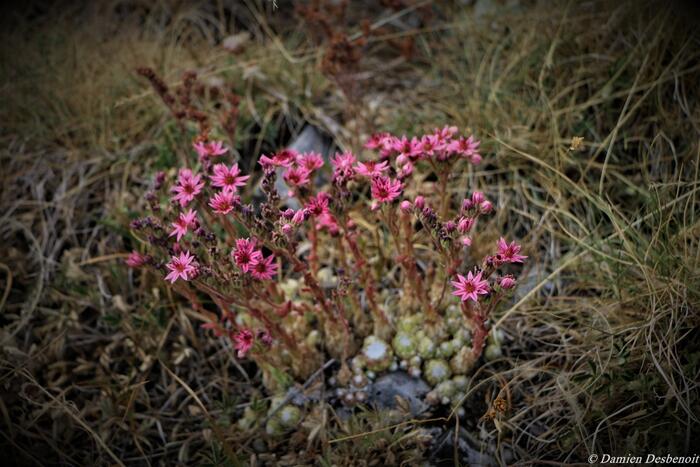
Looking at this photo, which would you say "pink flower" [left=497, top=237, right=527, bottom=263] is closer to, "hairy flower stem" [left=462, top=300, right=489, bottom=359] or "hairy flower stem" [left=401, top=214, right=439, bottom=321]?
"hairy flower stem" [left=462, top=300, right=489, bottom=359]

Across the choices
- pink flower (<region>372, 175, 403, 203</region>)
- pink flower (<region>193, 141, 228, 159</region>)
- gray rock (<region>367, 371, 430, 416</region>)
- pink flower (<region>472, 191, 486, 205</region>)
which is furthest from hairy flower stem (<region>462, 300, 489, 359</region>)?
pink flower (<region>193, 141, 228, 159</region>)

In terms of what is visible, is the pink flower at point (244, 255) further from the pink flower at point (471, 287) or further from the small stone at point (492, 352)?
the small stone at point (492, 352)

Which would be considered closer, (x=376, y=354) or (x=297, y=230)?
(x=297, y=230)

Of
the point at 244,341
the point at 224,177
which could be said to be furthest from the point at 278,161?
the point at 244,341

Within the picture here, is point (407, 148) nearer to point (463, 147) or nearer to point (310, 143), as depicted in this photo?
point (463, 147)

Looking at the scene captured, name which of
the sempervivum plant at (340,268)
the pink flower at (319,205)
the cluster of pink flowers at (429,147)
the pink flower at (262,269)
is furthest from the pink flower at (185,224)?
the cluster of pink flowers at (429,147)

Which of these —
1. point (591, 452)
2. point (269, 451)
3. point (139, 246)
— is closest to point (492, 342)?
point (591, 452)
